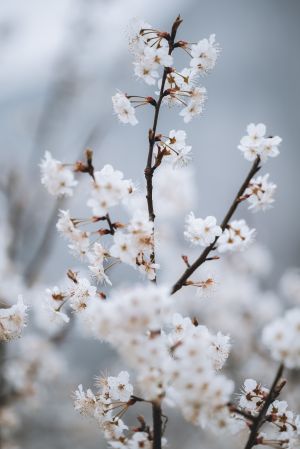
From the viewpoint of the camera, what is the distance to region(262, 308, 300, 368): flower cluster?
101 cm

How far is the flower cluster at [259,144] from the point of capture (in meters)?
1.34

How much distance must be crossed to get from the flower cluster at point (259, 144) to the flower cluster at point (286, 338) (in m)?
0.51

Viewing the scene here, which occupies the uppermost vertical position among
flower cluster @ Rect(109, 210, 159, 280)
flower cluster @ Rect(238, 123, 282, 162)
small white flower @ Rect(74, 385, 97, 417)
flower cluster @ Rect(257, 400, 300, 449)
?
flower cluster @ Rect(238, 123, 282, 162)

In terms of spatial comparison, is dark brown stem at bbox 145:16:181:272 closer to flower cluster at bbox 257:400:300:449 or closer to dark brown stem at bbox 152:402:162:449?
dark brown stem at bbox 152:402:162:449

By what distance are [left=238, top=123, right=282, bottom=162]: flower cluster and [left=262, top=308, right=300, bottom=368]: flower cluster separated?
51 cm

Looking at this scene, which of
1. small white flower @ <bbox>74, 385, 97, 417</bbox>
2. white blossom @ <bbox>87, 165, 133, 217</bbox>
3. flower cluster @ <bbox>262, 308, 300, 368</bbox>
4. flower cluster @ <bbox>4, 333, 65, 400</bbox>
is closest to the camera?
flower cluster @ <bbox>262, 308, 300, 368</bbox>

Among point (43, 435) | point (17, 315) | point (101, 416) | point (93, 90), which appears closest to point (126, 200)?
point (17, 315)

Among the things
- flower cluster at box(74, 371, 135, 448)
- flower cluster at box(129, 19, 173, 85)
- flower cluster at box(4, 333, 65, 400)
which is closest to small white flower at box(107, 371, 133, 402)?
flower cluster at box(74, 371, 135, 448)

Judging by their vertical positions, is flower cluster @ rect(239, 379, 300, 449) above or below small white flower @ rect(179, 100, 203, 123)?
below

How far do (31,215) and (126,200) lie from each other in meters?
2.16

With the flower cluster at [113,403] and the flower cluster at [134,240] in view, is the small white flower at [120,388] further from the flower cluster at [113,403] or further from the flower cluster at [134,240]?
the flower cluster at [134,240]

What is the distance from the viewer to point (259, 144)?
4.44 feet

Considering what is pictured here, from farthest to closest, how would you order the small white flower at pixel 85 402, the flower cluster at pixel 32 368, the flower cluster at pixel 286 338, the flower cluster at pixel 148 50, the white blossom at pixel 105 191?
1. the flower cluster at pixel 32 368
2. the small white flower at pixel 85 402
3. the flower cluster at pixel 148 50
4. the white blossom at pixel 105 191
5. the flower cluster at pixel 286 338

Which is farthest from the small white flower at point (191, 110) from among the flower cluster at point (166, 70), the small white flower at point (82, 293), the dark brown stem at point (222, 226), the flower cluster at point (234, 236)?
the small white flower at point (82, 293)
